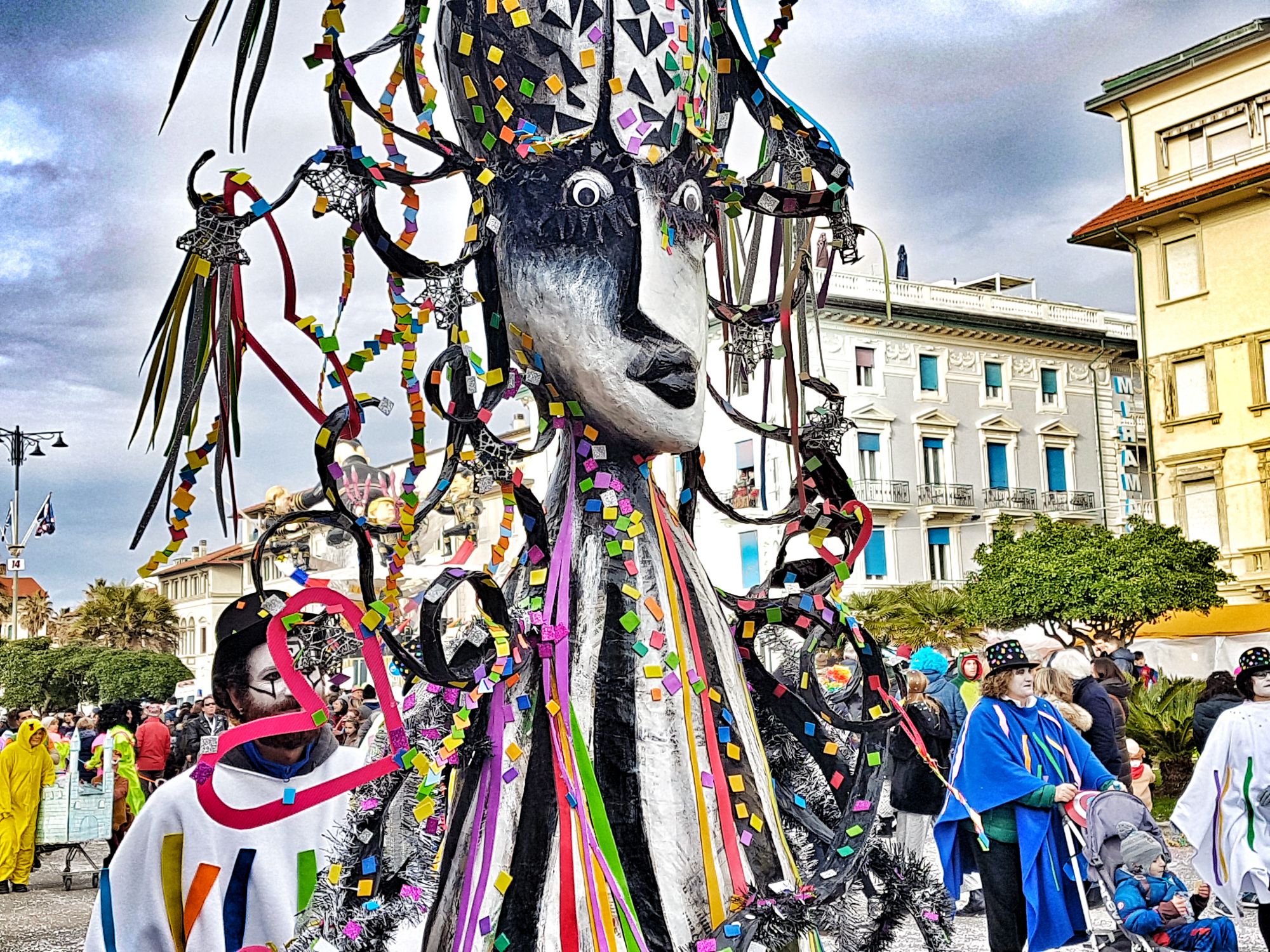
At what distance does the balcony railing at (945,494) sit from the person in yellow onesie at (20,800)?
24900mm

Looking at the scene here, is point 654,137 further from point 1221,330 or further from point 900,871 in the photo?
point 1221,330

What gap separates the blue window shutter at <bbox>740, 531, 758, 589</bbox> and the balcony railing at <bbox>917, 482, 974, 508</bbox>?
17.2 feet

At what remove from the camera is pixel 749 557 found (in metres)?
30.0

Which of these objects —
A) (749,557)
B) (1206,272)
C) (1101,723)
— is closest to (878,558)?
(749,557)

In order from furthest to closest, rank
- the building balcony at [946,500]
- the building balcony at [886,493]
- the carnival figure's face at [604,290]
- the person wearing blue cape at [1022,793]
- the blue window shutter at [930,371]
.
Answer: the blue window shutter at [930,371]
the building balcony at [946,500]
the building balcony at [886,493]
the person wearing blue cape at [1022,793]
the carnival figure's face at [604,290]

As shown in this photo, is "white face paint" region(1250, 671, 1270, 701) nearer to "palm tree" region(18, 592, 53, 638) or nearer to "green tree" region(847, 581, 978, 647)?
"green tree" region(847, 581, 978, 647)

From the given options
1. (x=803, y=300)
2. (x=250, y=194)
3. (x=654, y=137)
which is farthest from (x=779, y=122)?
(x=250, y=194)

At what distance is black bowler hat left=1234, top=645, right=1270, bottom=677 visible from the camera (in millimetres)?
6273

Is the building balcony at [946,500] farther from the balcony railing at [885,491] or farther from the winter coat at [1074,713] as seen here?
the winter coat at [1074,713]

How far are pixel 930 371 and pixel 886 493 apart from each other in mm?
3720

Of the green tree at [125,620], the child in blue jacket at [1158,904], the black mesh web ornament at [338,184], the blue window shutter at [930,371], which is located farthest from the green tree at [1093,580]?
the green tree at [125,620]

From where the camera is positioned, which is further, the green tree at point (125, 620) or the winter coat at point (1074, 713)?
the green tree at point (125, 620)

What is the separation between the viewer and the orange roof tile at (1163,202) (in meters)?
24.4

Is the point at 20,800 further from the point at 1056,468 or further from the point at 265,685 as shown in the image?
the point at 1056,468
